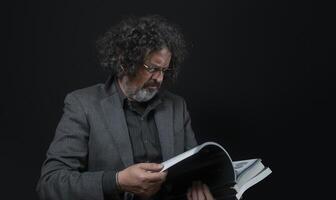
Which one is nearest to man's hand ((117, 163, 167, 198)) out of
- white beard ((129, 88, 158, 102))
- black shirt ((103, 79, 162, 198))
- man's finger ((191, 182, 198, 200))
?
man's finger ((191, 182, 198, 200))

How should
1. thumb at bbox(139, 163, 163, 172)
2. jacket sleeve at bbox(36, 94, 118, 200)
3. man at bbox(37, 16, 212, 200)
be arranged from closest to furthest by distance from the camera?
thumb at bbox(139, 163, 163, 172) < jacket sleeve at bbox(36, 94, 118, 200) < man at bbox(37, 16, 212, 200)

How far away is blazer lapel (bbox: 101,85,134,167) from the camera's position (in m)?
1.84

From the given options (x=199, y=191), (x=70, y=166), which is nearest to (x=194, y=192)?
(x=199, y=191)

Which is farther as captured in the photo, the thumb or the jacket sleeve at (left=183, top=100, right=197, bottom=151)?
the jacket sleeve at (left=183, top=100, right=197, bottom=151)

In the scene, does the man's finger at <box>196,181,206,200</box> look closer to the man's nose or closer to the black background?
the man's nose

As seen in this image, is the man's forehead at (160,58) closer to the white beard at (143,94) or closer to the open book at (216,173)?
the white beard at (143,94)

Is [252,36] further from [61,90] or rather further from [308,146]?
[61,90]

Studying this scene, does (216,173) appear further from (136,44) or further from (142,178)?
(136,44)

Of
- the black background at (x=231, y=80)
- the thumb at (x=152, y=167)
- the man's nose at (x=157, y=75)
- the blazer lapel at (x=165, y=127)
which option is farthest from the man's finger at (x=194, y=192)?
the black background at (x=231, y=80)

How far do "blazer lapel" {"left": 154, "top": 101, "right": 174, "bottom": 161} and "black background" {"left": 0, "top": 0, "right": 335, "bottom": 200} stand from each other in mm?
498

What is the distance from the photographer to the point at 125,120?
6.21 feet

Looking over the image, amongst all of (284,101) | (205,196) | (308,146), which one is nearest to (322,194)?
(308,146)

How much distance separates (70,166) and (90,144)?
113 mm

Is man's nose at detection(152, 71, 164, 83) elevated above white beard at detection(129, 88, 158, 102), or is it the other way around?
man's nose at detection(152, 71, 164, 83)
